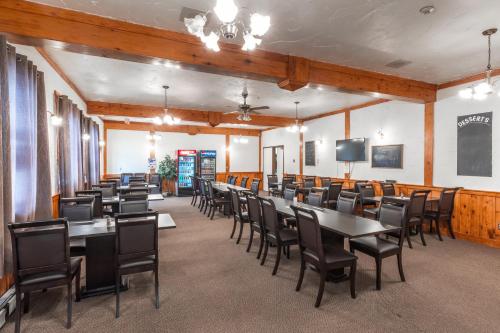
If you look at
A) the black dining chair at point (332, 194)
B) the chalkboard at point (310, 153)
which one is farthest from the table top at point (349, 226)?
the chalkboard at point (310, 153)

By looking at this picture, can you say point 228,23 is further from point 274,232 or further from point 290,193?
point 290,193

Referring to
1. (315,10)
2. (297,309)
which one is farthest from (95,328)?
(315,10)

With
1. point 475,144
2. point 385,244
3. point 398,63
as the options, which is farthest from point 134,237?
point 475,144

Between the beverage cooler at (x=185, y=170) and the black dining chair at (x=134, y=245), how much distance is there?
323 inches

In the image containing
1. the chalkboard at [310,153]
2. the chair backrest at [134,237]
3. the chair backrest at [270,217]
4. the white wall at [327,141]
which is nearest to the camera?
the chair backrest at [134,237]

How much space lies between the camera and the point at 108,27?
286 cm

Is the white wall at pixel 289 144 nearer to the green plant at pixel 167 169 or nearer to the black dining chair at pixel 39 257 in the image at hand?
the green plant at pixel 167 169

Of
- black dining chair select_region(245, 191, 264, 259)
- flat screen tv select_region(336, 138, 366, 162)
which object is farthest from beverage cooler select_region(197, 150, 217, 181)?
black dining chair select_region(245, 191, 264, 259)

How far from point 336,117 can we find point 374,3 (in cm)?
575

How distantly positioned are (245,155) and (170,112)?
535 cm

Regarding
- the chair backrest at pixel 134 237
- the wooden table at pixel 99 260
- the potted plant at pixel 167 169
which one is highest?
the potted plant at pixel 167 169

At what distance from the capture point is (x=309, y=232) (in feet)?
8.84

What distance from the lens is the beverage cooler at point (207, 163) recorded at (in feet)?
36.3

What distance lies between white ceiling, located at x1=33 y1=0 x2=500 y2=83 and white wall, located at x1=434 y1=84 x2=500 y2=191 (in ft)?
2.89
